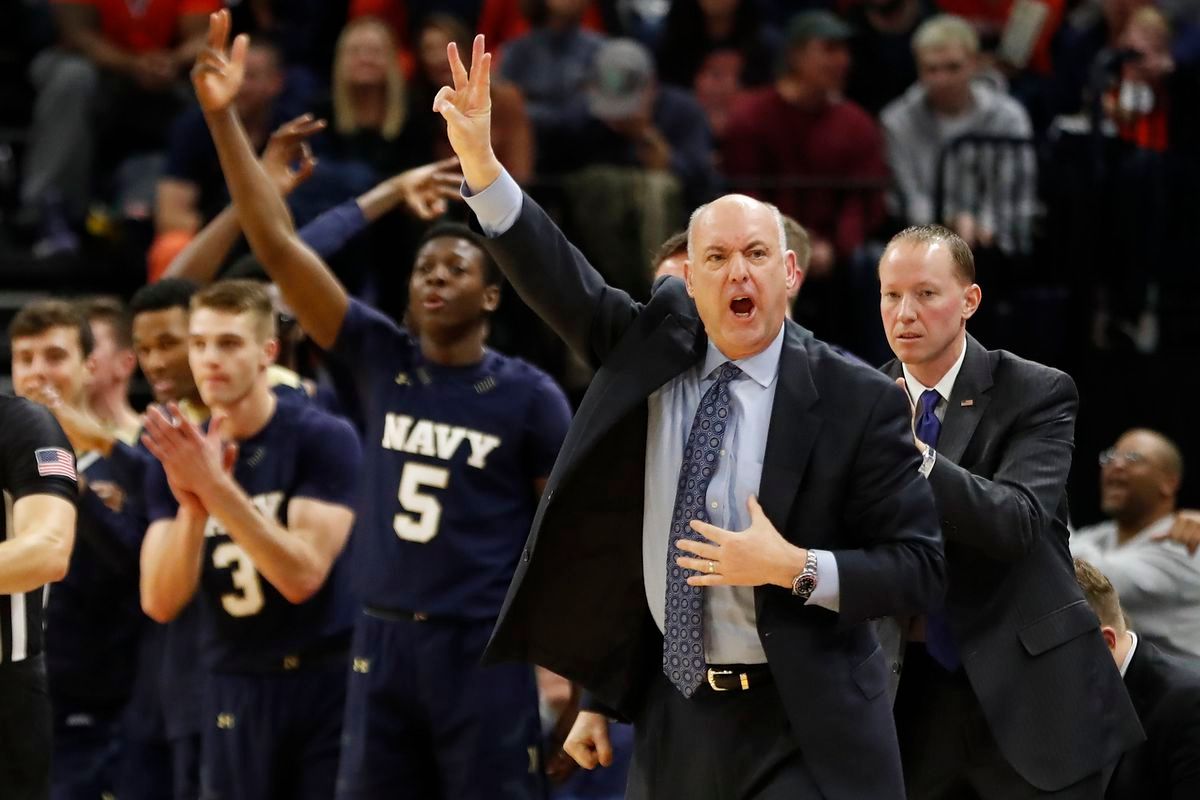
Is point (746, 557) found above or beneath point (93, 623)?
above

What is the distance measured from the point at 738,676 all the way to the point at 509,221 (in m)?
1.03

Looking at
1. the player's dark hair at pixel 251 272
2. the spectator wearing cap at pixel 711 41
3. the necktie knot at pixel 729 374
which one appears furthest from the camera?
the spectator wearing cap at pixel 711 41

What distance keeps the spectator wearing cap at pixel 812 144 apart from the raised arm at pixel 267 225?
4038 mm

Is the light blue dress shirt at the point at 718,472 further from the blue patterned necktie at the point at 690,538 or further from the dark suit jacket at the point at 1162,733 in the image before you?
the dark suit jacket at the point at 1162,733

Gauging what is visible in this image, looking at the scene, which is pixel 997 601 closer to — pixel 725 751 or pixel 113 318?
pixel 725 751

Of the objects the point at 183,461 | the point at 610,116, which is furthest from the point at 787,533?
the point at 610,116

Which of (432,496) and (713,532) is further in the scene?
(432,496)

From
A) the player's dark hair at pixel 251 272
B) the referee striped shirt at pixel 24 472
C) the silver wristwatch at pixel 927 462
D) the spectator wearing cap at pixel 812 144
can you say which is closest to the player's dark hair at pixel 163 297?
the player's dark hair at pixel 251 272

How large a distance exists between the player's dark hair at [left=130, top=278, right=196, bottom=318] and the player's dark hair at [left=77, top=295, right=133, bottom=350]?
1.34 ft

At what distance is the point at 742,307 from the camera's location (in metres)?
3.82

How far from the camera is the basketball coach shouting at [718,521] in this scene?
371cm

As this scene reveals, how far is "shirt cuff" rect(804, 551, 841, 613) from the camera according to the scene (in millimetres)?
3643

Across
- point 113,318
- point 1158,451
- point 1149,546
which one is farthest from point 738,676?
point 1158,451

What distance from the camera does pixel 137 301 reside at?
248 inches
